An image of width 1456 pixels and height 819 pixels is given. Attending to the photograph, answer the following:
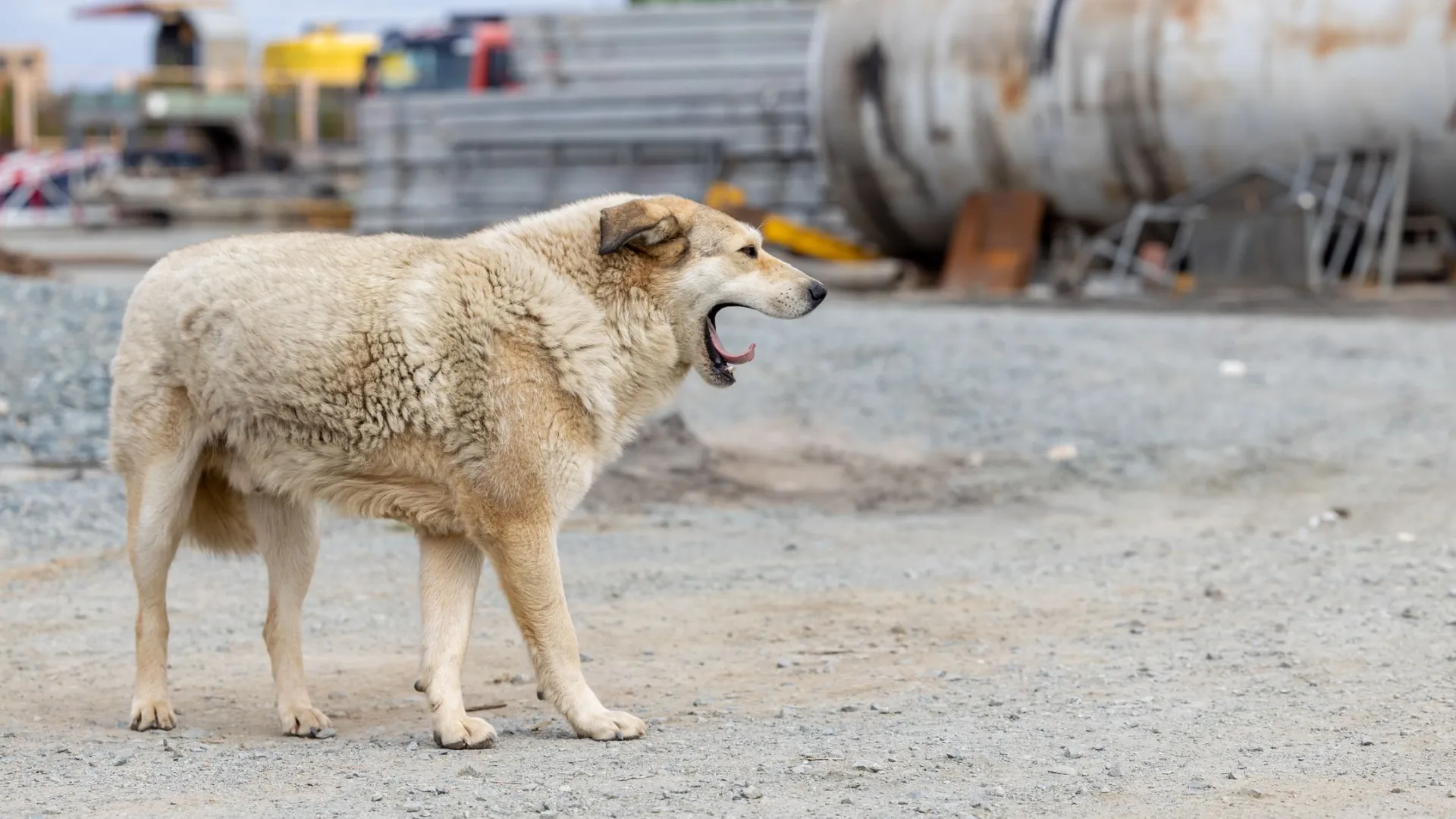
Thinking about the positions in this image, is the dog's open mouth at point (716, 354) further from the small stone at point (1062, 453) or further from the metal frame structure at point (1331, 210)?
the metal frame structure at point (1331, 210)

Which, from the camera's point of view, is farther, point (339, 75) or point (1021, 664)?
point (339, 75)

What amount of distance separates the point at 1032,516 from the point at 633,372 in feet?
14.3

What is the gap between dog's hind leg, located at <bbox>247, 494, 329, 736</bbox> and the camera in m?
5.73

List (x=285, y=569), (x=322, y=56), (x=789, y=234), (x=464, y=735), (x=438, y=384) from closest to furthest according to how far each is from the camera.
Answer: (x=464, y=735) → (x=438, y=384) → (x=285, y=569) → (x=789, y=234) → (x=322, y=56)

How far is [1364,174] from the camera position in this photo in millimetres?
16188

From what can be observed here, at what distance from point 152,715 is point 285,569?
0.64 m

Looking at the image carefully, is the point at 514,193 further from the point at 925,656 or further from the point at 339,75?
the point at 339,75

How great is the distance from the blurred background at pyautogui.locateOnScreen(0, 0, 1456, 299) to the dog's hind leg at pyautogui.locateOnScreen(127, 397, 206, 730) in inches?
430

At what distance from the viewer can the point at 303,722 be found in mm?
5594

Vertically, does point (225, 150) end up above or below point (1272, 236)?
below

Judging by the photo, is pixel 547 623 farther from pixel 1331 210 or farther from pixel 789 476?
pixel 1331 210

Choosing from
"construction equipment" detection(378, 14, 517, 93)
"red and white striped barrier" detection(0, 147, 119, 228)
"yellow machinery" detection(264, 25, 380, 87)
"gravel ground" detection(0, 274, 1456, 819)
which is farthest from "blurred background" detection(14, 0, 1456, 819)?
"yellow machinery" detection(264, 25, 380, 87)

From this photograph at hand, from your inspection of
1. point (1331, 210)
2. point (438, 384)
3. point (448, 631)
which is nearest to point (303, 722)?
point (448, 631)

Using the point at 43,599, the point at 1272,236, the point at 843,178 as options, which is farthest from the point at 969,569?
the point at 843,178
